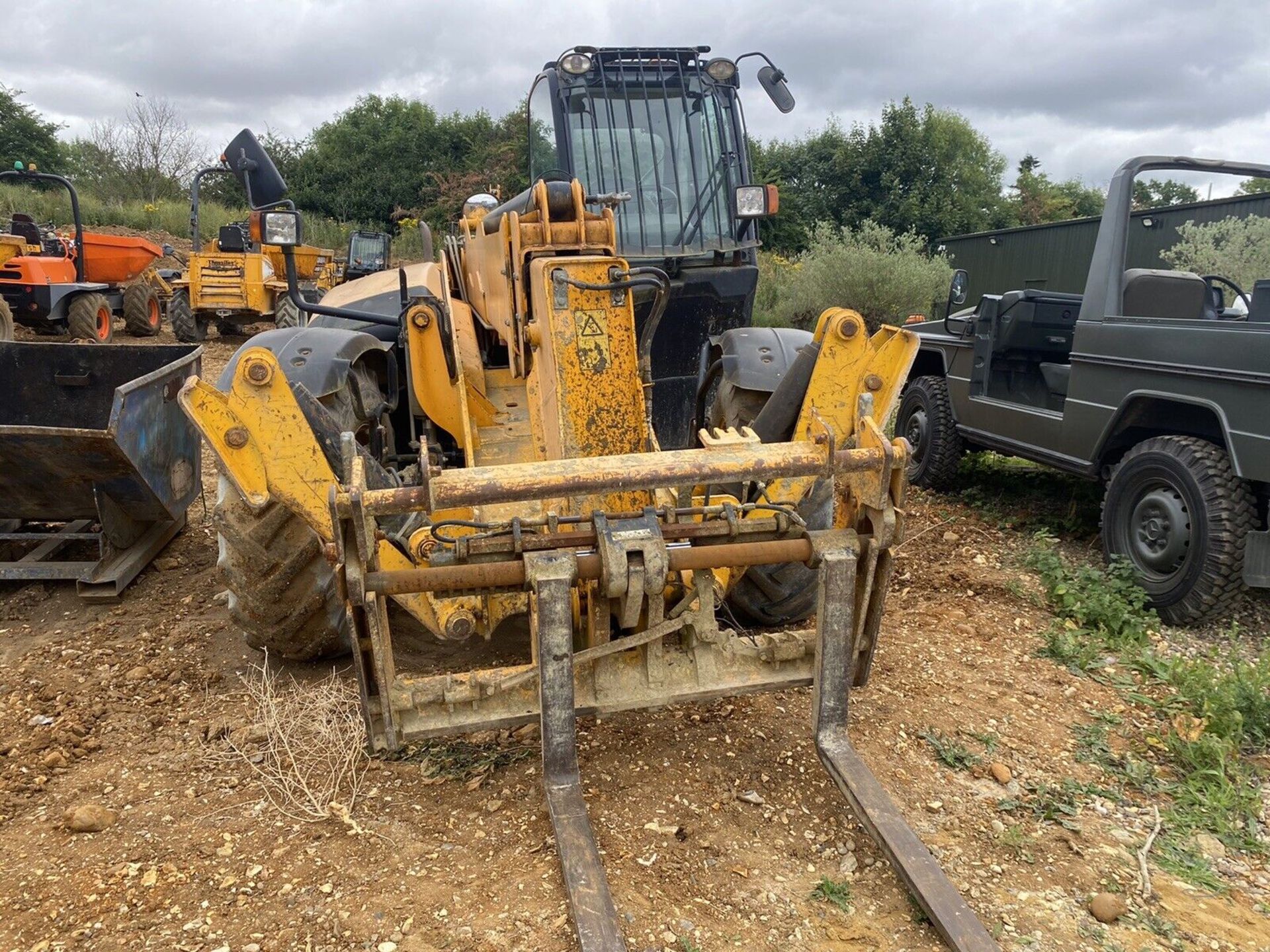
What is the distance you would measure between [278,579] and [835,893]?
210 centimetres

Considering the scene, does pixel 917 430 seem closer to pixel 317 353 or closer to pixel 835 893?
pixel 317 353

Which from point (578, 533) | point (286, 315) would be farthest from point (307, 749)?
point (286, 315)

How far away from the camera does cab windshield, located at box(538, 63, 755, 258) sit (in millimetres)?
5441

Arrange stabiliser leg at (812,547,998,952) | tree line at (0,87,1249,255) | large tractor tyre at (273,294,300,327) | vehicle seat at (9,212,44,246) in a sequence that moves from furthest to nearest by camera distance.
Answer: tree line at (0,87,1249,255) < vehicle seat at (9,212,44,246) < large tractor tyre at (273,294,300,327) < stabiliser leg at (812,547,998,952)

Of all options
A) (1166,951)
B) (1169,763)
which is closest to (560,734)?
(1166,951)

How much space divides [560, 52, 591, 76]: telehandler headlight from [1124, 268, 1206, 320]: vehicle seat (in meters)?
3.21

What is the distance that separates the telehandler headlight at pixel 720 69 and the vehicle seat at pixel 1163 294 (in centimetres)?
257

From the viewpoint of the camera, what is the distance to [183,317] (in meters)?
13.6

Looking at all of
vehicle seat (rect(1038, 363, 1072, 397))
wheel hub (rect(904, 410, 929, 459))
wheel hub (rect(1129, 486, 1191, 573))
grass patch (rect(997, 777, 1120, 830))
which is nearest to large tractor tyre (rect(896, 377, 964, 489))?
wheel hub (rect(904, 410, 929, 459))

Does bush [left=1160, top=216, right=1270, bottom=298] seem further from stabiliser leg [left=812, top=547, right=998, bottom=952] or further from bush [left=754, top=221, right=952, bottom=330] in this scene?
bush [left=754, top=221, right=952, bottom=330]

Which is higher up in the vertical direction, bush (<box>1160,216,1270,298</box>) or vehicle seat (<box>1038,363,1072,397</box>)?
bush (<box>1160,216,1270,298</box>)

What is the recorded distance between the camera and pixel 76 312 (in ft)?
38.3

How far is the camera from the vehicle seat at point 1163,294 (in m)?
4.97

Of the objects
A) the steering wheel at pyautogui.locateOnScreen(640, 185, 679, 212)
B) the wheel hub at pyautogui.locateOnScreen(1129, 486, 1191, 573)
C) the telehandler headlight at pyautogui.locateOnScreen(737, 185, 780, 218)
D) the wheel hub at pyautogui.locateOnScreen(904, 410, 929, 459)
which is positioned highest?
the steering wheel at pyautogui.locateOnScreen(640, 185, 679, 212)
